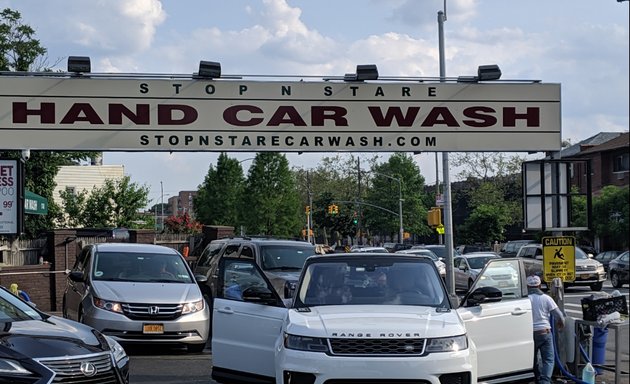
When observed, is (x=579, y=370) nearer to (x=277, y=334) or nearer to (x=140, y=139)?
(x=277, y=334)

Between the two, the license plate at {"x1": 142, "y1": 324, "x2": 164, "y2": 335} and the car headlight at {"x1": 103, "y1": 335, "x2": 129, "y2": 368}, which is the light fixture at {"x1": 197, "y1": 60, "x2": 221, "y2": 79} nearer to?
the license plate at {"x1": 142, "y1": 324, "x2": 164, "y2": 335}

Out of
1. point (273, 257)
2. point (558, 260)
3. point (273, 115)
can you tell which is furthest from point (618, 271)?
point (273, 115)

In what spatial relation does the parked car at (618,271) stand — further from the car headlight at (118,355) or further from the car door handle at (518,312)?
the car headlight at (118,355)

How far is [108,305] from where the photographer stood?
1370 centimetres

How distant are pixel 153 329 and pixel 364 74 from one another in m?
5.21

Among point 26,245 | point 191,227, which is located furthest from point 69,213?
point 26,245

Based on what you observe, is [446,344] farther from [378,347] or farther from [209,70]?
[209,70]

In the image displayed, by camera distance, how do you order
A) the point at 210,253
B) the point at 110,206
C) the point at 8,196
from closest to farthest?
the point at 8,196 < the point at 210,253 < the point at 110,206

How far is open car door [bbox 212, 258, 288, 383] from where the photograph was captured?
29.3 feet

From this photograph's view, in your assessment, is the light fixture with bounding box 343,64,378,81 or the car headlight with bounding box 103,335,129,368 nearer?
the car headlight with bounding box 103,335,129,368

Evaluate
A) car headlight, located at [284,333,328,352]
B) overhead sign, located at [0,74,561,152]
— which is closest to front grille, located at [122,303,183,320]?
overhead sign, located at [0,74,561,152]

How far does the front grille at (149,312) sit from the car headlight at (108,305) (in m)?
0.08

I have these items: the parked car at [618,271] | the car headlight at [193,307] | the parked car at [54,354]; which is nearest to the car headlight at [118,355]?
the parked car at [54,354]

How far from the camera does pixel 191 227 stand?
55875mm
